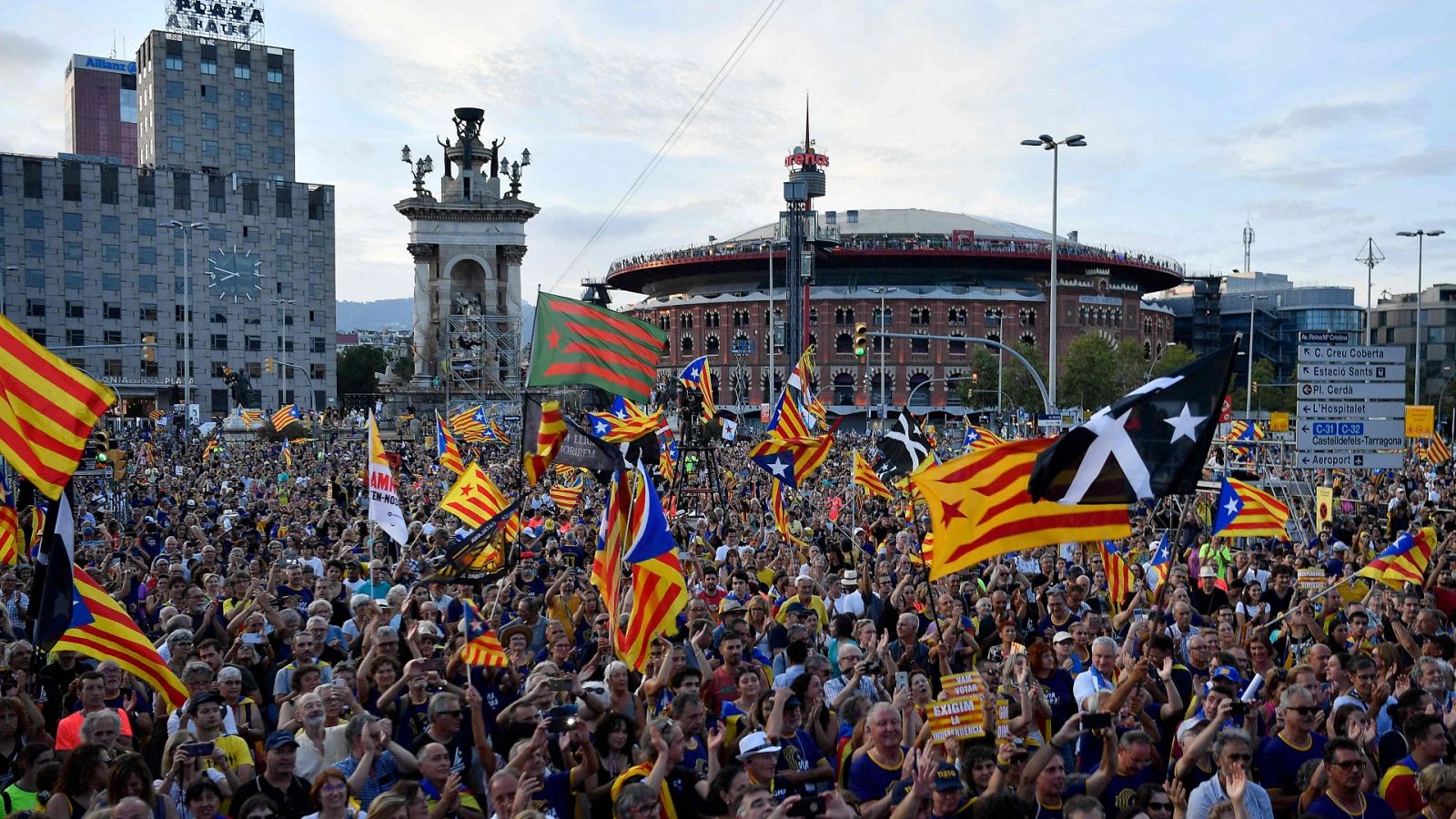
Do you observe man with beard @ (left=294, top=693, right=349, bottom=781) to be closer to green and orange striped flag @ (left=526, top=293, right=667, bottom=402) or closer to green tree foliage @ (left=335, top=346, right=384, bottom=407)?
green and orange striped flag @ (left=526, top=293, right=667, bottom=402)

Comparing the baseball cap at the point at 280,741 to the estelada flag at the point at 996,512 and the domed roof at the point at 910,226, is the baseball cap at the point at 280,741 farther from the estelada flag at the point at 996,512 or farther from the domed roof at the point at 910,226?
the domed roof at the point at 910,226

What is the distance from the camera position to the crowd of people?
6.91 meters

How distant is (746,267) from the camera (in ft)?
387

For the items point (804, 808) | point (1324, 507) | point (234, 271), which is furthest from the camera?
point (234, 271)

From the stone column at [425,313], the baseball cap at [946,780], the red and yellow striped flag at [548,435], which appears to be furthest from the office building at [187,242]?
the baseball cap at [946,780]

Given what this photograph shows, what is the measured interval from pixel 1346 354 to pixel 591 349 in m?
9.54

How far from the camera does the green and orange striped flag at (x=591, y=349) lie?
13.9 meters

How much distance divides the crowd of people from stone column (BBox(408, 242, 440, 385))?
82884mm

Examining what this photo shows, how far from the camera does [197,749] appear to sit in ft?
23.9

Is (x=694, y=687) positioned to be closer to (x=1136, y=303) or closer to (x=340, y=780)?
(x=340, y=780)

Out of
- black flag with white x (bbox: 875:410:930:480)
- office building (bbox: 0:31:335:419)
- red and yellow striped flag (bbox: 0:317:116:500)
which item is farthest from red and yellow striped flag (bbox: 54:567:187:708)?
office building (bbox: 0:31:335:419)

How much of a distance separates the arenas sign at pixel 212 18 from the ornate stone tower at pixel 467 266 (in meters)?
27.5

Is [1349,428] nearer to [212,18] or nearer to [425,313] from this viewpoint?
[425,313]

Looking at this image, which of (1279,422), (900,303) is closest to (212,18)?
(900,303)
